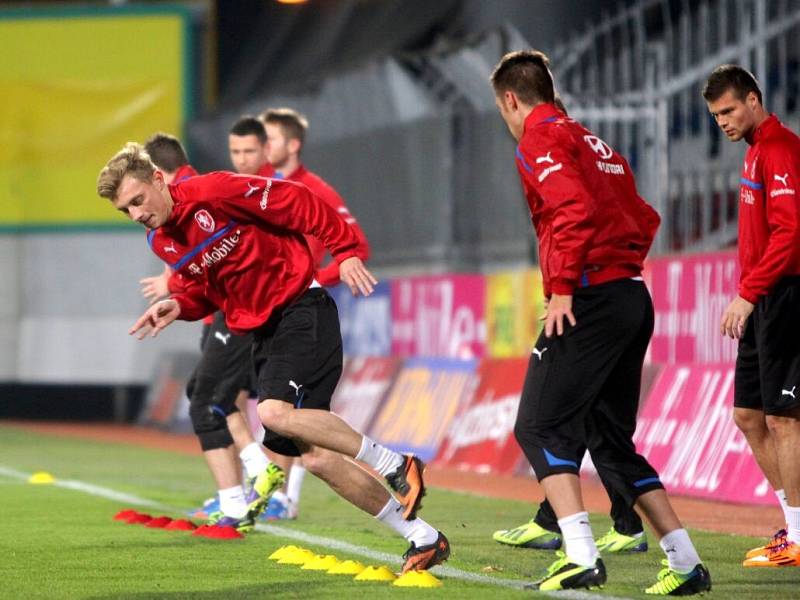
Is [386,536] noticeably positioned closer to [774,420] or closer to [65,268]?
[774,420]

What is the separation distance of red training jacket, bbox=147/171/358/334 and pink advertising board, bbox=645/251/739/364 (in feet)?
16.1

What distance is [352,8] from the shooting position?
2188 centimetres

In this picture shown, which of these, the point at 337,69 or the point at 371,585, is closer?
the point at 371,585

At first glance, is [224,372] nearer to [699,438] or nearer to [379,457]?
[379,457]

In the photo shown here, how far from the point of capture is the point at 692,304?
12.8 metres

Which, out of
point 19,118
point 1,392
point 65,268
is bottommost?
point 1,392

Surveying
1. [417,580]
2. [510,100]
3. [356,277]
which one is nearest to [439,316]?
[356,277]

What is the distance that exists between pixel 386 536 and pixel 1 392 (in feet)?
66.3

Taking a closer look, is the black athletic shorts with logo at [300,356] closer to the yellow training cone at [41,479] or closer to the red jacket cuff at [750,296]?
the red jacket cuff at [750,296]

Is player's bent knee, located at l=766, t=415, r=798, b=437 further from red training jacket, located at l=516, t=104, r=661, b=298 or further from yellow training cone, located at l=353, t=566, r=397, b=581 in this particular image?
yellow training cone, located at l=353, t=566, r=397, b=581

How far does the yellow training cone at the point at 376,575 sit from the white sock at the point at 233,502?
2386 millimetres

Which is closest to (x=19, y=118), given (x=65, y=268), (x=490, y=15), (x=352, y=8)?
(x=65, y=268)

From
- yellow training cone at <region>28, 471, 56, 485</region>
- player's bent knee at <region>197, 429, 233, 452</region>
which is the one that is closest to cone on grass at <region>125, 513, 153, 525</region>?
player's bent knee at <region>197, 429, 233, 452</region>

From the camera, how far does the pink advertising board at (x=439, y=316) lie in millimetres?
16781
